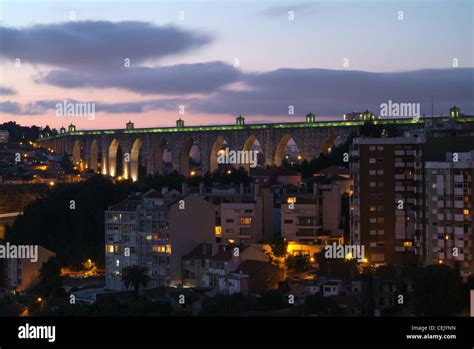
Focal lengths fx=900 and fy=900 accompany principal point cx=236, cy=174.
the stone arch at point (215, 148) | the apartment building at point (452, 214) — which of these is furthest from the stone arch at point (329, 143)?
the apartment building at point (452, 214)

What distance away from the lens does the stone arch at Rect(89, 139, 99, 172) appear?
45909 millimetres

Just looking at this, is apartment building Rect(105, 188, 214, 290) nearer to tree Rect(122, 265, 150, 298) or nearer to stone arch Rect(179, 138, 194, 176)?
tree Rect(122, 265, 150, 298)

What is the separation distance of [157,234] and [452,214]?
18.2 feet

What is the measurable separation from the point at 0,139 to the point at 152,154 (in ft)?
67.2

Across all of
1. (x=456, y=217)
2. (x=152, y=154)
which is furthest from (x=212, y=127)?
(x=456, y=217)

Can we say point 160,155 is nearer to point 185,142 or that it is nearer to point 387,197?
point 185,142

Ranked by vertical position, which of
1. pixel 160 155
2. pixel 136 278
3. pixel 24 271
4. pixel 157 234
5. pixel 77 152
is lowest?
pixel 24 271

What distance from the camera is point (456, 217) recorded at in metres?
15.3

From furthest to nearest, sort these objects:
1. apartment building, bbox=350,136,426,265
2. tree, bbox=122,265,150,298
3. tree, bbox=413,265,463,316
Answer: apartment building, bbox=350,136,426,265 → tree, bbox=122,265,150,298 → tree, bbox=413,265,463,316

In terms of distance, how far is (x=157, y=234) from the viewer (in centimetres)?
1725

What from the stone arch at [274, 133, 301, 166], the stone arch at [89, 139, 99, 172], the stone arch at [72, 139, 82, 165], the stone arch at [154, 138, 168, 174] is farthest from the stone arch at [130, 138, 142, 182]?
the stone arch at [274, 133, 301, 166]

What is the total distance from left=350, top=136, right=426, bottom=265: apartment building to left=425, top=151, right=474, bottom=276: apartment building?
0.95 meters

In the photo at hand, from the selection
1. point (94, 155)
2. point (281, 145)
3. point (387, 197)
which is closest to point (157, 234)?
point (387, 197)

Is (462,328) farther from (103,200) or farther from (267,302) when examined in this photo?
(103,200)
